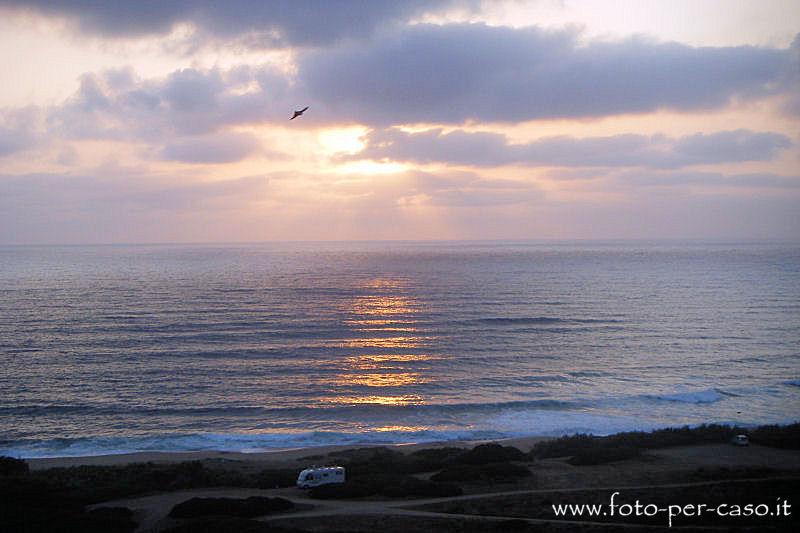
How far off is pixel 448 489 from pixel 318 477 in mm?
5841

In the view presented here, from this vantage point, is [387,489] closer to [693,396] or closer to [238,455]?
[238,455]

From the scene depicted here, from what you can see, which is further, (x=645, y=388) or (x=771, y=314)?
(x=771, y=314)

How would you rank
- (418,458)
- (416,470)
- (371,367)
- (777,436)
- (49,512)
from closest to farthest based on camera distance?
(49,512) → (416,470) → (418,458) → (777,436) → (371,367)

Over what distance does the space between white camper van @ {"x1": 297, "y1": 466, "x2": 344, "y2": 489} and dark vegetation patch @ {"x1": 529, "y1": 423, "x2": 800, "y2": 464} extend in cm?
1141

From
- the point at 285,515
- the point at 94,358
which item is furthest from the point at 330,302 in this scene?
the point at 285,515

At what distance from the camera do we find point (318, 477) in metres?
26.6

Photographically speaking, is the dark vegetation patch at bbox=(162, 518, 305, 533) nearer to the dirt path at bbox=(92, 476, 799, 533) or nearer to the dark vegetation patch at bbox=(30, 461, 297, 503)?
the dirt path at bbox=(92, 476, 799, 533)

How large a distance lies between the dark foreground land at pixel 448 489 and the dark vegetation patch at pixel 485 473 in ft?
0.26

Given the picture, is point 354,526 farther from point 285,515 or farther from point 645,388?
point 645,388

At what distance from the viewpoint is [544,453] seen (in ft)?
107

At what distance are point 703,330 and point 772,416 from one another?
1312 inches

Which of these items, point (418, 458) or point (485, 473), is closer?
point (485, 473)

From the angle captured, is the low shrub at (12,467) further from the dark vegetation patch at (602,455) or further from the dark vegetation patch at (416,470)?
the dark vegetation patch at (602,455)

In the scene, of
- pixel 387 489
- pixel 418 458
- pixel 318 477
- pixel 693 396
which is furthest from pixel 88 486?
pixel 693 396
